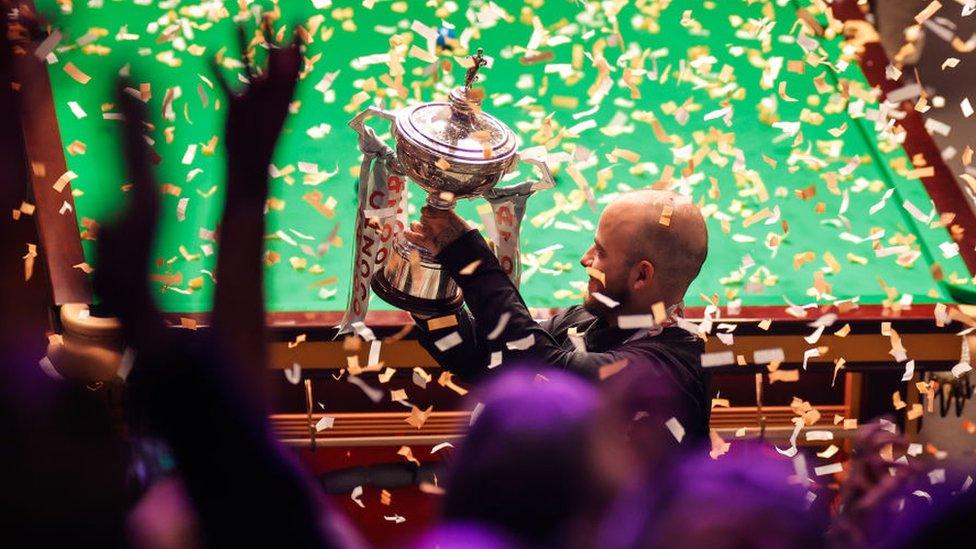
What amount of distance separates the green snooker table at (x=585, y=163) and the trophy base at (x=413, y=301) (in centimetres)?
22

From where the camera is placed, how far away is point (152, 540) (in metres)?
0.86

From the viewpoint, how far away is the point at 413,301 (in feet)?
6.41

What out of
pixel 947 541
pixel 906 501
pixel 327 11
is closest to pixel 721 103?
pixel 327 11

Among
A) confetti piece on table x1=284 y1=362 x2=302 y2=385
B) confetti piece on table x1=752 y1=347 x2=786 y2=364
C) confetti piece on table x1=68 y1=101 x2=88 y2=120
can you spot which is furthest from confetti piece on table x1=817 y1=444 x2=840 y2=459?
confetti piece on table x1=68 y1=101 x2=88 y2=120

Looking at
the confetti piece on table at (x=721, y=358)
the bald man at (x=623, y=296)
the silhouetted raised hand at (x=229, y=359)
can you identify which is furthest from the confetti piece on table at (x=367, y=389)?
the silhouetted raised hand at (x=229, y=359)

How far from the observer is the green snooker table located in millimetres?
2240

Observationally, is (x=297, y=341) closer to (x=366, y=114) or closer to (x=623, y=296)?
(x=366, y=114)

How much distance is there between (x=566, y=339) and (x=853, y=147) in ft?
4.45

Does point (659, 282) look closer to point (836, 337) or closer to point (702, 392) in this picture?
point (702, 392)

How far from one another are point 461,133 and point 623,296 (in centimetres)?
41

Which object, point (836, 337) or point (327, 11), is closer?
point (836, 337)

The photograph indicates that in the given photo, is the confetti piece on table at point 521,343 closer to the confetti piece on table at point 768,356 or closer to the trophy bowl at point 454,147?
the trophy bowl at point 454,147

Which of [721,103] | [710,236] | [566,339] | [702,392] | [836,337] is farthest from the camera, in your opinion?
[721,103]

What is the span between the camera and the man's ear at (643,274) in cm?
183
